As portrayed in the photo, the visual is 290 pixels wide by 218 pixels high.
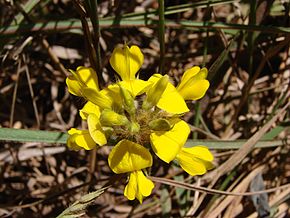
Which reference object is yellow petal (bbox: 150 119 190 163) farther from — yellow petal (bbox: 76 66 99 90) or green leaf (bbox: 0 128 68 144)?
green leaf (bbox: 0 128 68 144)

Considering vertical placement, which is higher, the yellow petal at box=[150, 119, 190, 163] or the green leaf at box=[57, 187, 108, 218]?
the yellow petal at box=[150, 119, 190, 163]

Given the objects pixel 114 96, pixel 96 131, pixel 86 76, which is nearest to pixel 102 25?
pixel 86 76

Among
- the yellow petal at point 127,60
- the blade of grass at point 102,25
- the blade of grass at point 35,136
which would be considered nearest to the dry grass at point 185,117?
the blade of grass at point 102,25

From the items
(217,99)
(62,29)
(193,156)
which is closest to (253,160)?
(217,99)

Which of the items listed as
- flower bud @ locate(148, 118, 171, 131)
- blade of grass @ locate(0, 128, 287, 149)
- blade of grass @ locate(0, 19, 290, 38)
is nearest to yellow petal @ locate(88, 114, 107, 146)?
flower bud @ locate(148, 118, 171, 131)

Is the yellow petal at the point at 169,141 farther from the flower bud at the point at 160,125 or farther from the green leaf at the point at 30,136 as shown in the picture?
the green leaf at the point at 30,136

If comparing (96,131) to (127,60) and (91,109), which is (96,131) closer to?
(91,109)

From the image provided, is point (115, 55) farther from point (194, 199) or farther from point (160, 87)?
point (194, 199)

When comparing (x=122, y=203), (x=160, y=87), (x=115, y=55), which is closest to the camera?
(x=160, y=87)
